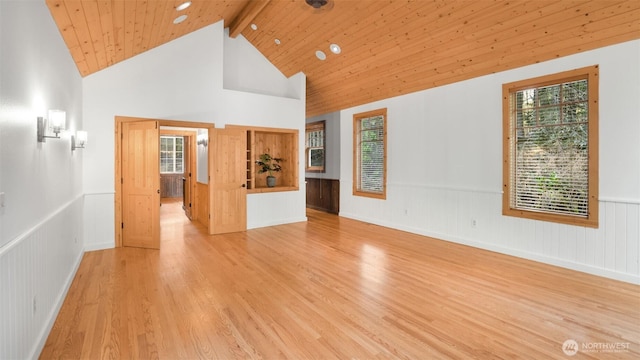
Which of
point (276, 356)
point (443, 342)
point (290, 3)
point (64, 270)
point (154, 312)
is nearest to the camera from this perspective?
point (276, 356)

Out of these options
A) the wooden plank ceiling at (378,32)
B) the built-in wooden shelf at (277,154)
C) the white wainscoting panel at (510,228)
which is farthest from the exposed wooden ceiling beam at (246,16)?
the white wainscoting panel at (510,228)

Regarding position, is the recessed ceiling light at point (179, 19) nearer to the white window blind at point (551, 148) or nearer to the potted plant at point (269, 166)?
A: the potted plant at point (269, 166)

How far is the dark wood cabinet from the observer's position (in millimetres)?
8320

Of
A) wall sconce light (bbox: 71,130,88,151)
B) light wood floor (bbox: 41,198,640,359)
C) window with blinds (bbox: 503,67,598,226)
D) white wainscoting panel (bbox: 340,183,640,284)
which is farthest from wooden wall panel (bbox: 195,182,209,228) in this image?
window with blinds (bbox: 503,67,598,226)

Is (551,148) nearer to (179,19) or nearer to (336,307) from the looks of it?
(336,307)

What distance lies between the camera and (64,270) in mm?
3305

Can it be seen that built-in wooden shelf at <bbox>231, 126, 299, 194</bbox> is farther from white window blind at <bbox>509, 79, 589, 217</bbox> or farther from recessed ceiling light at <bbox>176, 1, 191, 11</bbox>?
white window blind at <bbox>509, 79, 589, 217</bbox>

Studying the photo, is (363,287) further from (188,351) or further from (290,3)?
(290,3)

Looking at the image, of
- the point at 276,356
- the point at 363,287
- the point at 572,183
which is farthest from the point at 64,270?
the point at 572,183

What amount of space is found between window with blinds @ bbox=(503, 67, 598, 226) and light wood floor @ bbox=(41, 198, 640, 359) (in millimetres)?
837

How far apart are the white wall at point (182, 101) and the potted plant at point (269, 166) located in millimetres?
409

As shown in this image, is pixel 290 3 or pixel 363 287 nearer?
pixel 363 287

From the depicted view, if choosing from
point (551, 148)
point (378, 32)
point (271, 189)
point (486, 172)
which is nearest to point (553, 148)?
point (551, 148)

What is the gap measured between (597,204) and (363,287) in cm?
300
